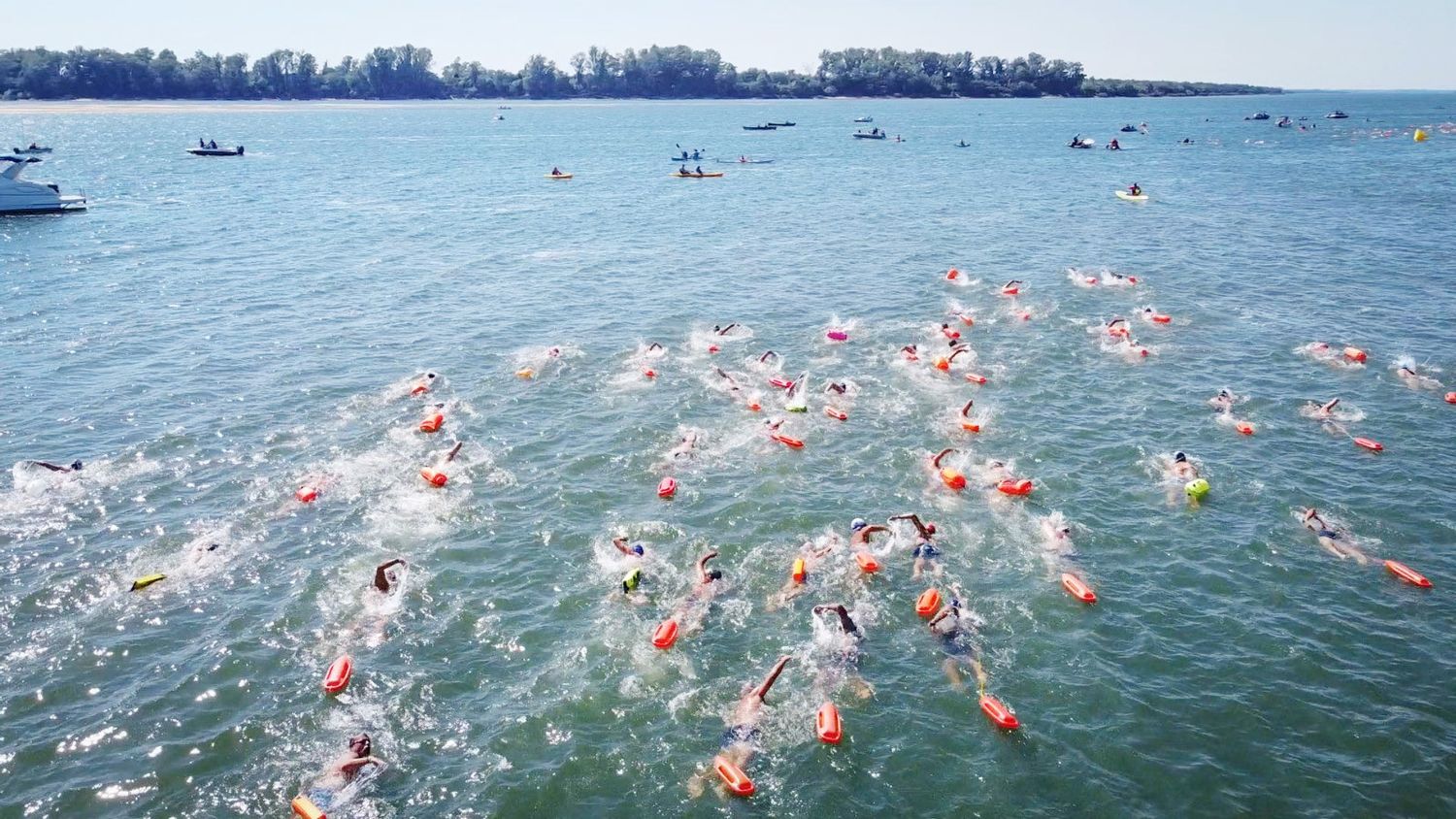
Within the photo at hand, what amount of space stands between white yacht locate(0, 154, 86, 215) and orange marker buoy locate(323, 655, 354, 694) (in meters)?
91.3

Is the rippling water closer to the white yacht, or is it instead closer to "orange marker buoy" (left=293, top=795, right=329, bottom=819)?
"orange marker buoy" (left=293, top=795, right=329, bottom=819)

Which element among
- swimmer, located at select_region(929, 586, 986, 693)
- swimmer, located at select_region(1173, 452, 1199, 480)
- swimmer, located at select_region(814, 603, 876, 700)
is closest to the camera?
swimmer, located at select_region(814, 603, 876, 700)

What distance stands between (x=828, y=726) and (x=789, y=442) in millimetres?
16161

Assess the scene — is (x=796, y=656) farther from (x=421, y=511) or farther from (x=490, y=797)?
(x=421, y=511)

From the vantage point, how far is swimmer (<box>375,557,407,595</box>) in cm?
2522

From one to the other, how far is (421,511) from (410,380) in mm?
13438

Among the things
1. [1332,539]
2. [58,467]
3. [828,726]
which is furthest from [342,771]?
[1332,539]

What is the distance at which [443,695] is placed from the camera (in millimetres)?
21562

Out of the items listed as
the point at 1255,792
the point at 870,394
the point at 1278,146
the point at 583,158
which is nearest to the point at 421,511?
the point at 870,394

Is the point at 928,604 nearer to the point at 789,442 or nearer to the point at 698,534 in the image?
the point at 698,534

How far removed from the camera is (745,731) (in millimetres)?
20219

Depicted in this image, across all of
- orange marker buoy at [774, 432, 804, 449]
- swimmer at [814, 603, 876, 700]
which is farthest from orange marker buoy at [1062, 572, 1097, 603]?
orange marker buoy at [774, 432, 804, 449]

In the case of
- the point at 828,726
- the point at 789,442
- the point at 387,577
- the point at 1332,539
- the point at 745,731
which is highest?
the point at 789,442

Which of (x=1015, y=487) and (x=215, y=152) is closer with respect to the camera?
(x=1015, y=487)
